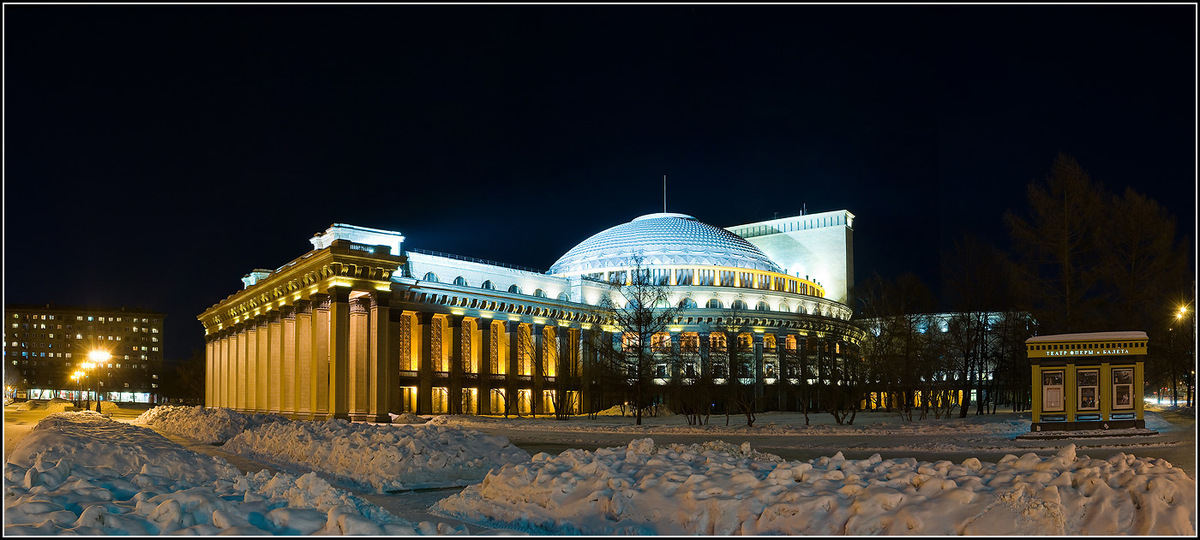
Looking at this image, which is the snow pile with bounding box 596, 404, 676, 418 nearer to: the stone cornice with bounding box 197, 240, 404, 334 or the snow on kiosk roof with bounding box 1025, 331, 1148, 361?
the stone cornice with bounding box 197, 240, 404, 334

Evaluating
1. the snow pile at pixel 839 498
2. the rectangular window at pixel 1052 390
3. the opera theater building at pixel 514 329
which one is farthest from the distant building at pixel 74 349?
the snow pile at pixel 839 498

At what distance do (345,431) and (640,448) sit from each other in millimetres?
10798

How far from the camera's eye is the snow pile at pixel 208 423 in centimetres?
3612

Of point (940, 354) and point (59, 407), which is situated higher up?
point (940, 354)

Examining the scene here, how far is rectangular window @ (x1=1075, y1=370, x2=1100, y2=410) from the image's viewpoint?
93.8 ft

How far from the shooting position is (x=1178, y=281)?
1623 inches

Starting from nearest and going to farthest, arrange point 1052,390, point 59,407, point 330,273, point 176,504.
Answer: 1. point 176,504
2. point 1052,390
3. point 330,273
4. point 59,407

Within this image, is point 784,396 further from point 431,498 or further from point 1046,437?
point 431,498

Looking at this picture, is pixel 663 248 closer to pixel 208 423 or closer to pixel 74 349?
pixel 208 423

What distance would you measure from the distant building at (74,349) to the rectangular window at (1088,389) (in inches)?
5195

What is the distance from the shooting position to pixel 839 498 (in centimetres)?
1141

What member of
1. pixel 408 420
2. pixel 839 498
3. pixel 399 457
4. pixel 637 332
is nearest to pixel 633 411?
pixel 637 332

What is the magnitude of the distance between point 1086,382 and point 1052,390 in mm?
968

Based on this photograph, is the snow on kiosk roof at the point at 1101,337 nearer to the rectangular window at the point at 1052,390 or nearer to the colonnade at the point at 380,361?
the rectangular window at the point at 1052,390
